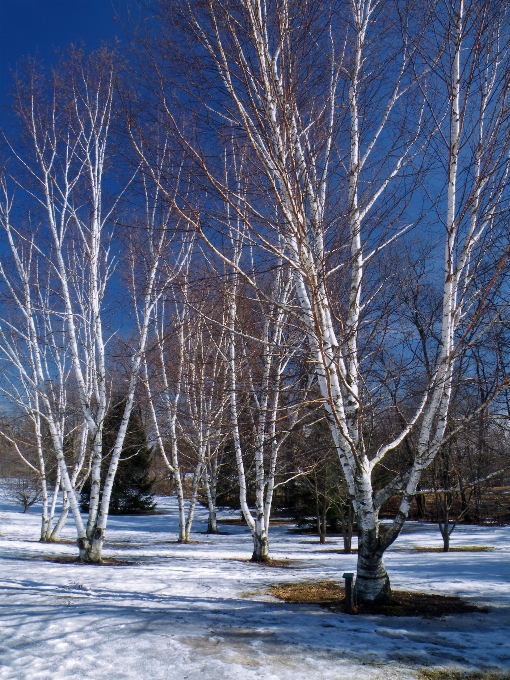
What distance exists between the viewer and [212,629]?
17.2ft

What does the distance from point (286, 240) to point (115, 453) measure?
253 inches

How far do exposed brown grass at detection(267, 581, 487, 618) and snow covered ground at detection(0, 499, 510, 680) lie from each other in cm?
24

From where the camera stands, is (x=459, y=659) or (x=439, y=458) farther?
(x=439, y=458)

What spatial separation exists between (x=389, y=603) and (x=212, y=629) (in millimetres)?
2379

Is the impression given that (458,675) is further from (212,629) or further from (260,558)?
(260,558)

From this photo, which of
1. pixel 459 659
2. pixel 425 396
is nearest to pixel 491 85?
pixel 425 396

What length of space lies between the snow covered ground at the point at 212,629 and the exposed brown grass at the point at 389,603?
0.80 feet

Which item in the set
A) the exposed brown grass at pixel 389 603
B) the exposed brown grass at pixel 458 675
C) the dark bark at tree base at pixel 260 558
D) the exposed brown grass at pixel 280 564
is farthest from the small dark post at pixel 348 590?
the dark bark at tree base at pixel 260 558

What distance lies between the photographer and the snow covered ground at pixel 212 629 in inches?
165

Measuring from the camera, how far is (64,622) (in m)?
5.17

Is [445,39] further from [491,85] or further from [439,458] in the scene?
[439,458]

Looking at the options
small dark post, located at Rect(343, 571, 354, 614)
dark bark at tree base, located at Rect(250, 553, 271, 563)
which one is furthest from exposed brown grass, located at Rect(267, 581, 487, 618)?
dark bark at tree base, located at Rect(250, 553, 271, 563)

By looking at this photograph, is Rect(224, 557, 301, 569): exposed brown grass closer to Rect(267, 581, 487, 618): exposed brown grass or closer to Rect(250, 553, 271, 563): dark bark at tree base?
Rect(250, 553, 271, 563): dark bark at tree base

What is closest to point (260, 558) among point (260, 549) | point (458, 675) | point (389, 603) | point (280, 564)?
point (260, 549)
